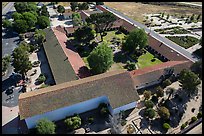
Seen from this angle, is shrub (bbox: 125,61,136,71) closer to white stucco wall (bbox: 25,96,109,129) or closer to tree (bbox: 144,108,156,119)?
white stucco wall (bbox: 25,96,109,129)

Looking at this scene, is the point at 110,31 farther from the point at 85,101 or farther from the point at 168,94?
the point at 85,101

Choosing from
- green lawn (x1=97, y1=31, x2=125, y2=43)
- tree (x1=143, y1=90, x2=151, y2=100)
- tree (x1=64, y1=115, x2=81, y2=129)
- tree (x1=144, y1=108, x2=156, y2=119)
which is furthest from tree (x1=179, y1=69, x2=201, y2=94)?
green lawn (x1=97, y1=31, x2=125, y2=43)

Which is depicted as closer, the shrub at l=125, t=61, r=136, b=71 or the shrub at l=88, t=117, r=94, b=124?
the shrub at l=88, t=117, r=94, b=124

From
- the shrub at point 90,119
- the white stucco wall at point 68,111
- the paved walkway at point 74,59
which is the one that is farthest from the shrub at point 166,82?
the shrub at point 90,119

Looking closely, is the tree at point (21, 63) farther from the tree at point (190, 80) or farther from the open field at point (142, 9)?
the open field at point (142, 9)

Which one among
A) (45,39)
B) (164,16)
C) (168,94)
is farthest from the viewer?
(164,16)

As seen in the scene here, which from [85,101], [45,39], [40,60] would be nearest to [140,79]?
[85,101]

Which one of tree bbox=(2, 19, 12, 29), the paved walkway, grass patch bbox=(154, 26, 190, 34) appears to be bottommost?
the paved walkway

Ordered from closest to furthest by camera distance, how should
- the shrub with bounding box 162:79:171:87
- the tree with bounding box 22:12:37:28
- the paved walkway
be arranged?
the shrub with bounding box 162:79:171:87
the paved walkway
the tree with bounding box 22:12:37:28
